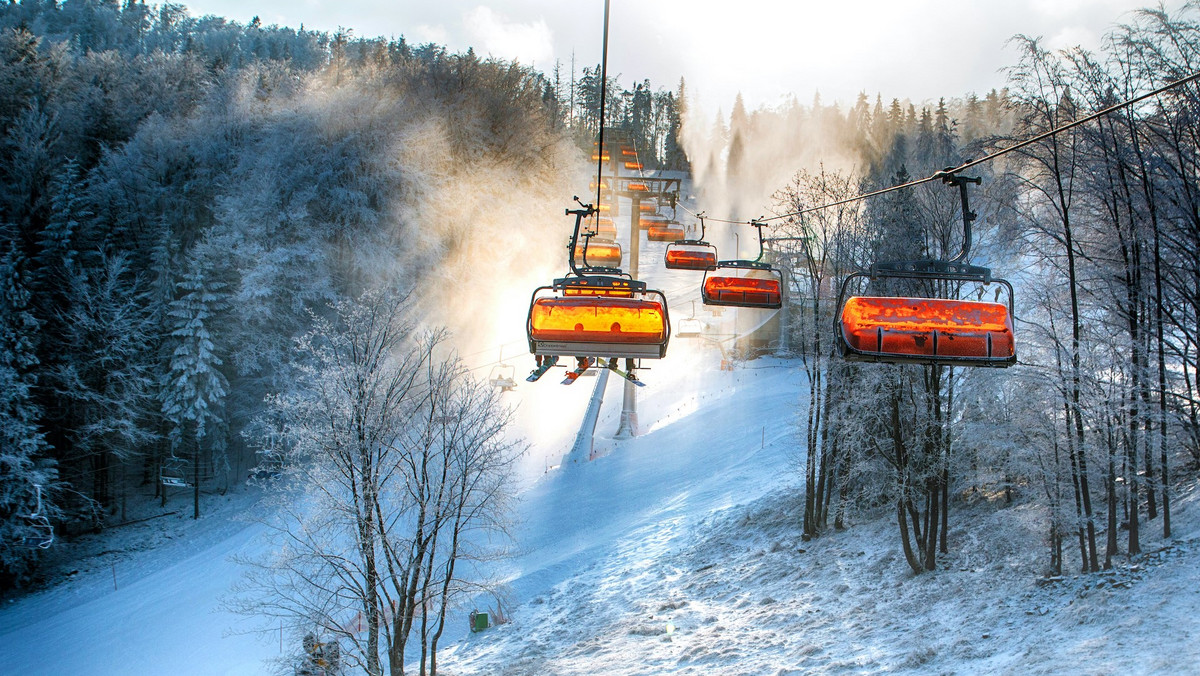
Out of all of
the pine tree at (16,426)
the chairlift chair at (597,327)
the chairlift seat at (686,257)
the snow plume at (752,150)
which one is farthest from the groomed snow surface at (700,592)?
the snow plume at (752,150)

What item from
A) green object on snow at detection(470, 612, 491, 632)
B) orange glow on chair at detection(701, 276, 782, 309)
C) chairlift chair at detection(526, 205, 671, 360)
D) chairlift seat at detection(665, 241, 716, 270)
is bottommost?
green object on snow at detection(470, 612, 491, 632)

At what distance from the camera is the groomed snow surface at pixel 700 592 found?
415 inches

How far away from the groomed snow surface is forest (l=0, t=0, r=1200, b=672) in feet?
3.26

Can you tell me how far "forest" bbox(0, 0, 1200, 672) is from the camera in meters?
11.5

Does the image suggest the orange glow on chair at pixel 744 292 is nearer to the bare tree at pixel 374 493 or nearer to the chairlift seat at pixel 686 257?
the chairlift seat at pixel 686 257

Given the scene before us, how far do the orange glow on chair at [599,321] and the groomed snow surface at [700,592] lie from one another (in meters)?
7.52

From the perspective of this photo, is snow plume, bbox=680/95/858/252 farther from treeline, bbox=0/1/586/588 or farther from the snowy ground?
the snowy ground

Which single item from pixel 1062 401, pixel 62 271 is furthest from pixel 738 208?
pixel 1062 401

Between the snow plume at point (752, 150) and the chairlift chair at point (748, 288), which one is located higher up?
the snow plume at point (752, 150)

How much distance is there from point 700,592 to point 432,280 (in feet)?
72.8

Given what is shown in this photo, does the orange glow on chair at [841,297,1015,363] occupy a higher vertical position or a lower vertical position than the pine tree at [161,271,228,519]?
higher

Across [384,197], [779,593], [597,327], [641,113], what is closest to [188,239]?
[384,197]

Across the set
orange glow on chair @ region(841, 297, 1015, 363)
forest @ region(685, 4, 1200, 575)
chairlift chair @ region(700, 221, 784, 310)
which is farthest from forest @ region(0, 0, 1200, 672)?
orange glow on chair @ region(841, 297, 1015, 363)

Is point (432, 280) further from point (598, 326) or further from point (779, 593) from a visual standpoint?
point (598, 326)
